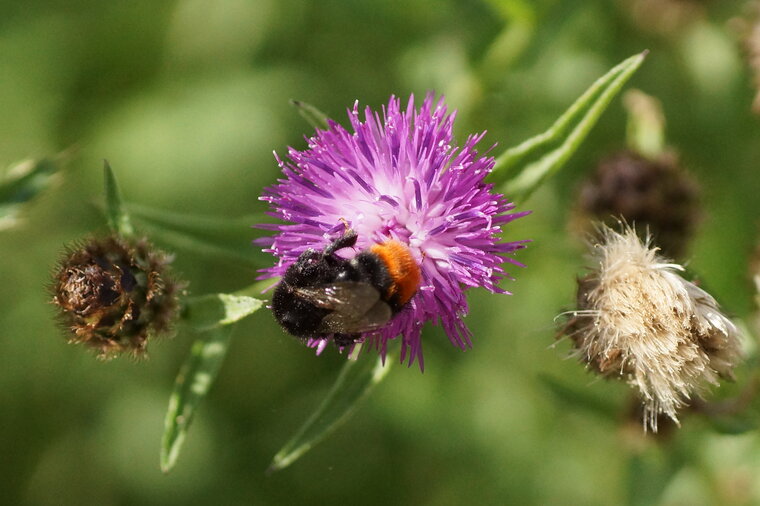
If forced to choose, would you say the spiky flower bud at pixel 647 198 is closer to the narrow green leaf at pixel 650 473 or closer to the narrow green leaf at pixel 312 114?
the narrow green leaf at pixel 650 473

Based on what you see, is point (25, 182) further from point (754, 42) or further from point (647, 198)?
point (754, 42)

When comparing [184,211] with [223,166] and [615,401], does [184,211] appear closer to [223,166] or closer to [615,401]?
[223,166]

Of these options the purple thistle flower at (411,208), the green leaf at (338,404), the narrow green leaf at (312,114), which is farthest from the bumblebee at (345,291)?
the narrow green leaf at (312,114)

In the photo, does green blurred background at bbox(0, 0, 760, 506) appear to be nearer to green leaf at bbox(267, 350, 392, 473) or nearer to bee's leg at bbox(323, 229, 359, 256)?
green leaf at bbox(267, 350, 392, 473)

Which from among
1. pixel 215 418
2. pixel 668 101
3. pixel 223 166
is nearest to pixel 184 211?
pixel 223 166

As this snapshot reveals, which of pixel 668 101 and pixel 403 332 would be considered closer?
pixel 403 332

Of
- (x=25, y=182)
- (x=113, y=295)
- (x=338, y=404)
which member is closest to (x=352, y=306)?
(x=338, y=404)
